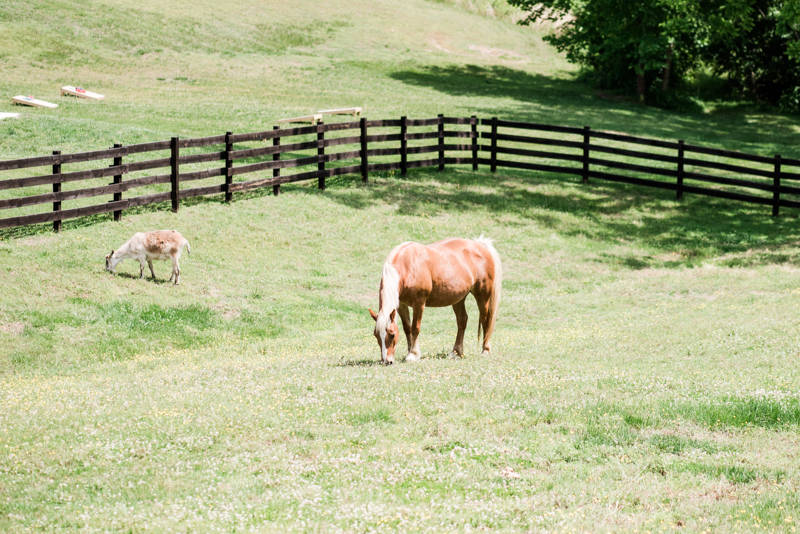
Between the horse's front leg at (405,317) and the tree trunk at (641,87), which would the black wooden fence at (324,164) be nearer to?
the horse's front leg at (405,317)

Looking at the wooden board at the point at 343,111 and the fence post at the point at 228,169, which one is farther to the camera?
the wooden board at the point at 343,111

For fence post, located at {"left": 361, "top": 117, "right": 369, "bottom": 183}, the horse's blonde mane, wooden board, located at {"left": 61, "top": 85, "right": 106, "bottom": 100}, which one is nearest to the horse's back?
the horse's blonde mane

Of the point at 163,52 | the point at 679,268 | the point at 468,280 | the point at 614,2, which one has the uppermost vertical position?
the point at 614,2

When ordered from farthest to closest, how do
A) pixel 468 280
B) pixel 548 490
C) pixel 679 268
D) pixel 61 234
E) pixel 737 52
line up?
1. pixel 737 52
2. pixel 679 268
3. pixel 61 234
4. pixel 468 280
5. pixel 548 490

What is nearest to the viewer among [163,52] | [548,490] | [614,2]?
[548,490]

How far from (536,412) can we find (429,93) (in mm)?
33804

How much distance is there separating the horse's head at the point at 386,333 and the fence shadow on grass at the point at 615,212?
11265mm

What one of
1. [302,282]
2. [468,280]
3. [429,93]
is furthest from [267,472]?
[429,93]

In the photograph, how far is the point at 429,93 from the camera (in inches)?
1574

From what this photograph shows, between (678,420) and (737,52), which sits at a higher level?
(737,52)

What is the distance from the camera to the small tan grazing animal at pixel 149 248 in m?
14.2

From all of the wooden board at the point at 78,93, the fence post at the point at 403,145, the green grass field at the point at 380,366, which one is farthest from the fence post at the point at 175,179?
the wooden board at the point at 78,93

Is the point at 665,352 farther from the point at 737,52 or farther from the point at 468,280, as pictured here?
the point at 737,52

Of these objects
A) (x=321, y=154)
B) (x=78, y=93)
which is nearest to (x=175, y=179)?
(x=321, y=154)
